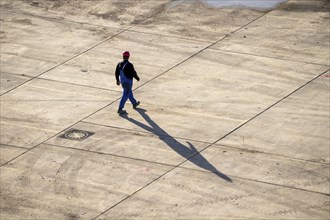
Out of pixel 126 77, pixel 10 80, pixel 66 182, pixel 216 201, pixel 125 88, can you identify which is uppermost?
pixel 126 77

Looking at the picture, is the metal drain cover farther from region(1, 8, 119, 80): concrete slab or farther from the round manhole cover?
region(1, 8, 119, 80): concrete slab

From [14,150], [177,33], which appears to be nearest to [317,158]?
[14,150]

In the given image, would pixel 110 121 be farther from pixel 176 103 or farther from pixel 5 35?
pixel 5 35

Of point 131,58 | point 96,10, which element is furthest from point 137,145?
point 96,10

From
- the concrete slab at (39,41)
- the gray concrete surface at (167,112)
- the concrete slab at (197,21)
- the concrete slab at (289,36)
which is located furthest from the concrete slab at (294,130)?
the concrete slab at (39,41)

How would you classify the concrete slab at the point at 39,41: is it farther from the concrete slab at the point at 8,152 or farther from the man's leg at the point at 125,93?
the concrete slab at the point at 8,152

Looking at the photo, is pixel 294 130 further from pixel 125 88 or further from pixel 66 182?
pixel 66 182

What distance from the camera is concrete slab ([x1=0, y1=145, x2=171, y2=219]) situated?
15.7 meters

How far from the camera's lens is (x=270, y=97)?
20.2 metres

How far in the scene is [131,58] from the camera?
73.8 feet

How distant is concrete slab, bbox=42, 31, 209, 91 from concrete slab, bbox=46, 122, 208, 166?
2596mm


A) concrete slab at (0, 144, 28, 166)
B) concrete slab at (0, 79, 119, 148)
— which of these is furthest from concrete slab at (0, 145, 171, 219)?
concrete slab at (0, 79, 119, 148)

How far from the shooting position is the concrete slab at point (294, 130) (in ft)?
58.3

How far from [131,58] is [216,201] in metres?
7.48
